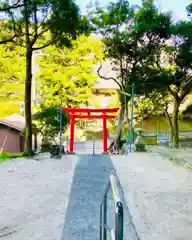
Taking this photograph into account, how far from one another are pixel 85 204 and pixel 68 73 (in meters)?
9.69

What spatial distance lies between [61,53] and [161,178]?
9.20 meters

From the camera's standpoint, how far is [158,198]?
14.9 ft

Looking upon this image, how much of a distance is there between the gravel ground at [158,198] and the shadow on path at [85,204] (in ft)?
1.33

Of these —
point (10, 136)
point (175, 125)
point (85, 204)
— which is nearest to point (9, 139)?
point (10, 136)

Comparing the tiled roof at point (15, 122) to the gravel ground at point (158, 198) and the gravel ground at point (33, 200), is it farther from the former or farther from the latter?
the gravel ground at point (158, 198)

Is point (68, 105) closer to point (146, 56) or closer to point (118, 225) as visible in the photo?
point (146, 56)

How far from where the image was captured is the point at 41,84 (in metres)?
14.5

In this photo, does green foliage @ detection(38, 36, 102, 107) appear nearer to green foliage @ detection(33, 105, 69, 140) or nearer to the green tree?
green foliage @ detection(33, 105, 69, 140)

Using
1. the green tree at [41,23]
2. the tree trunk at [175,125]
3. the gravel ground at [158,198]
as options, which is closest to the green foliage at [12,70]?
the green tree at [41,23]

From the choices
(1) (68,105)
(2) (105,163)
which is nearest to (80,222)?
(2) (105,163)

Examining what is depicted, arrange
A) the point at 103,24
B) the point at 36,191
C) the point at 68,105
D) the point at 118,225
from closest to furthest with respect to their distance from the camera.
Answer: the point at 118,225 → the point at 36,191 → the point at 103,24 → the point at 68,105

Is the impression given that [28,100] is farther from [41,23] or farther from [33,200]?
[33,200]

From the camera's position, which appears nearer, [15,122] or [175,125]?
[175,125]

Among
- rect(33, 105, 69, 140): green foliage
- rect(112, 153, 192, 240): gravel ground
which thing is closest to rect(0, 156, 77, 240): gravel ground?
rect(112, 153, 192, 240): gravel ground
